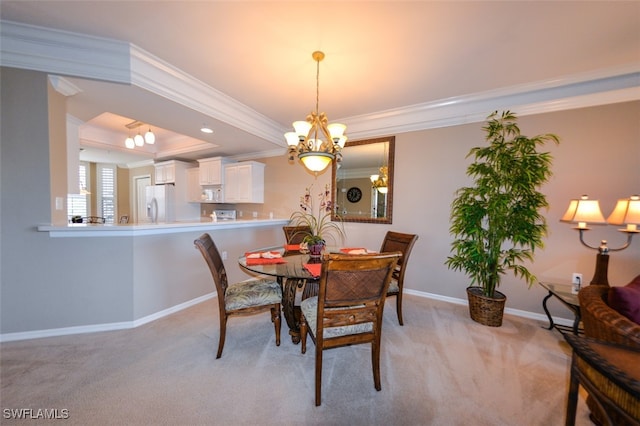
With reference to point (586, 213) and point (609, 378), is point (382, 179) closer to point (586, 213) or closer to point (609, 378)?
point (586, 213)

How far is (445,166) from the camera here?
2932mm

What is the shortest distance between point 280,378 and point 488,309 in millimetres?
2136

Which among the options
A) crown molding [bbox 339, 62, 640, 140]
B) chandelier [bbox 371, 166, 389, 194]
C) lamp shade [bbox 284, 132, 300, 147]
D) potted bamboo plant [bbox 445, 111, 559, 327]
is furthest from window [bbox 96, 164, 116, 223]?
potted bamboo plant [bbox 445, 111, 559, 327]

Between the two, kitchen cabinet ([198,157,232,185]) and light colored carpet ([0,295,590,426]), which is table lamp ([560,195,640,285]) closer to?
light colored carpet ([0,295,590,426])

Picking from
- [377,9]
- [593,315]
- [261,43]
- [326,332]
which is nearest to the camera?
[593,315]

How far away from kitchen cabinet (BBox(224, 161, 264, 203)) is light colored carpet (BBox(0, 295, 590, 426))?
2.65 metres

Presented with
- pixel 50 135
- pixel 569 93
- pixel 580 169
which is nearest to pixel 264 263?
pixel 50 135

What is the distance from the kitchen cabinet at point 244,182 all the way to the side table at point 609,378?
4.29 metres

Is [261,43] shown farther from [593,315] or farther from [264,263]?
[593,315]

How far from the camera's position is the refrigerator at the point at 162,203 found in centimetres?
497

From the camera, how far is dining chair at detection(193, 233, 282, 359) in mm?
1730

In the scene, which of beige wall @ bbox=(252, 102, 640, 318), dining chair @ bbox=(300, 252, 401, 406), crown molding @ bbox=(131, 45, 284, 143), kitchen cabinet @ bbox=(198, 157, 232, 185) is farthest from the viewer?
kitchen cabinet @ bbox=(198, 157, 232, 185)

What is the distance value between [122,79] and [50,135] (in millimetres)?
799

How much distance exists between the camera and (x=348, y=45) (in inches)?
74.5
